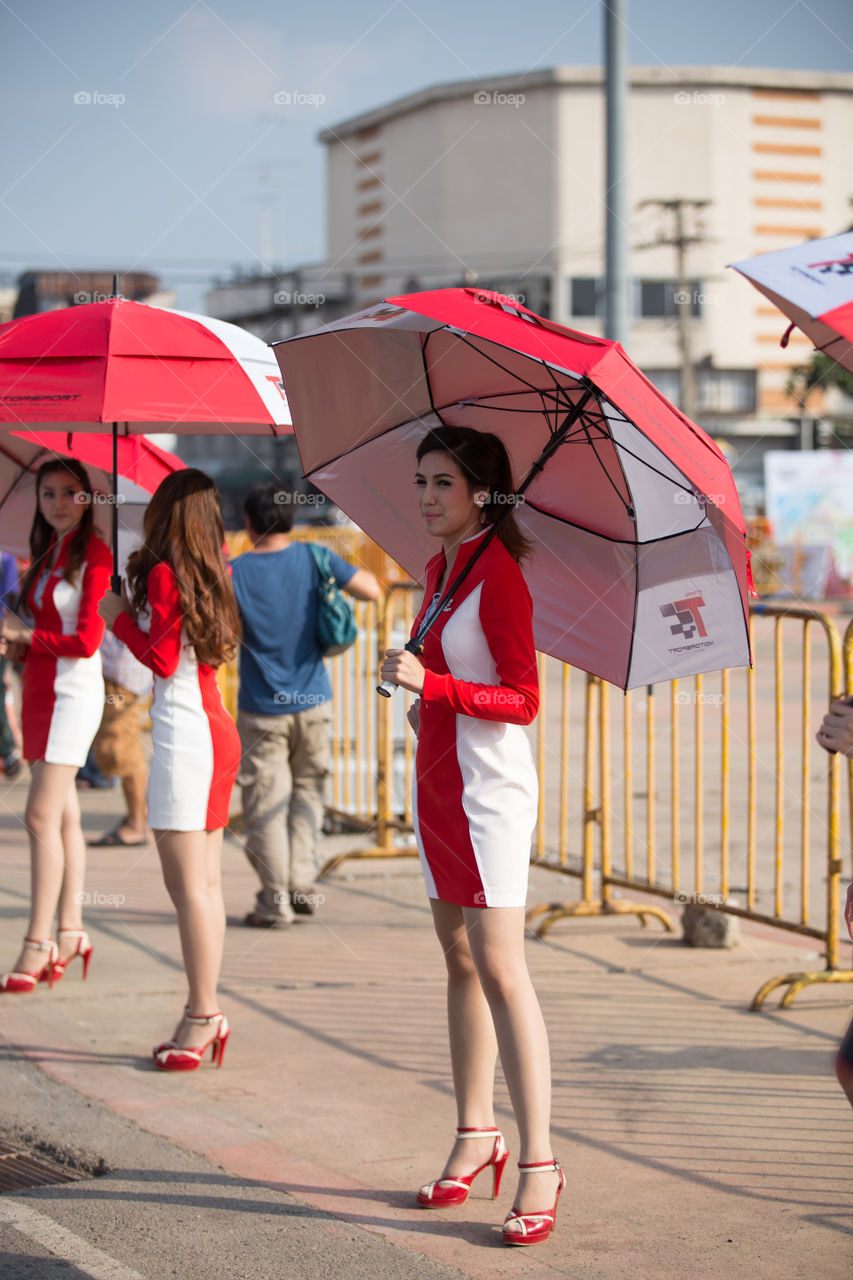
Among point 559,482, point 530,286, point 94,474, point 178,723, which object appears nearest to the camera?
point 559,482

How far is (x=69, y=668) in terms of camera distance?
582 centimetres

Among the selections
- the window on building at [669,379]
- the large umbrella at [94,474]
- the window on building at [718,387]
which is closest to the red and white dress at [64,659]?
the large umbrella at [94,474]

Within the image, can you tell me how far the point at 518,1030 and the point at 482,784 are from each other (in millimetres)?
625

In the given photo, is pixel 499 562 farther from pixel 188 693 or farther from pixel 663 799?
pixel 663 799

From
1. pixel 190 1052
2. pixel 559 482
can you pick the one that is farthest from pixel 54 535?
pixel 559 482

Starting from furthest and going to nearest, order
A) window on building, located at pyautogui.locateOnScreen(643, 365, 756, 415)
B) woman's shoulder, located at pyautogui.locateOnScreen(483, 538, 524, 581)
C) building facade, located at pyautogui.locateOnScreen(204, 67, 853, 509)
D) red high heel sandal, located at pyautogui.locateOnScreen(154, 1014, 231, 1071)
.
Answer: building facade, located at pyautogui.locateOnScreen(204, 67, 853, 509) < window on building, located at pyautogui.locateOnScreen(643, 365, 756, 415) < red high heel sandal, located at pyautogui.locateOnScreen(154, 1014, 231, 1071) < woman's shoulder, located at pyautogui.locateOnScreen(483, 538, 524, 581)

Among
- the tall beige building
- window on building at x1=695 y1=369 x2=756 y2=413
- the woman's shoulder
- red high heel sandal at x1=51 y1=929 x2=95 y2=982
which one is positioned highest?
the tall beige building

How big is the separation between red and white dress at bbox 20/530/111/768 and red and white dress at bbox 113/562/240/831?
2.80ft

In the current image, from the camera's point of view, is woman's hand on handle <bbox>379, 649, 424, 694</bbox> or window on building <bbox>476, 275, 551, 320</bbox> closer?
woman's hand on handle <bbox>379, 649, 424, 694</bbox>

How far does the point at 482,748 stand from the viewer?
365 centimetres

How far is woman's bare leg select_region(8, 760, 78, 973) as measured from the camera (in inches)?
226

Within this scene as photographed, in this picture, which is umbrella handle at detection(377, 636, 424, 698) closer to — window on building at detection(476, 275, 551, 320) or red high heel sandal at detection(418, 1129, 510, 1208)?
red high heel sandal at detection(418, 1129, 510, 1208)

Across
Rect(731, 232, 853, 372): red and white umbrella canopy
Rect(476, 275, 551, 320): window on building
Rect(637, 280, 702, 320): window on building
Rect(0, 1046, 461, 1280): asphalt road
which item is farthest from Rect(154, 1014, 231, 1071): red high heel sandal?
Rect(637, 280, 702, 320): window on building

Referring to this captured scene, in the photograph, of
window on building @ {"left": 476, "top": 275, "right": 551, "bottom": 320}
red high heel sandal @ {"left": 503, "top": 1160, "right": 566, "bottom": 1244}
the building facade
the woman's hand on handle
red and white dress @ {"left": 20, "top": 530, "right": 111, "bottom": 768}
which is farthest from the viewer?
the building facade
